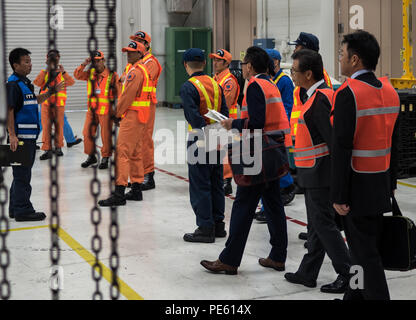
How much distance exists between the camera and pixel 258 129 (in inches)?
200

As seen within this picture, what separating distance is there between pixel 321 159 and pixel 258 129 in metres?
0.75

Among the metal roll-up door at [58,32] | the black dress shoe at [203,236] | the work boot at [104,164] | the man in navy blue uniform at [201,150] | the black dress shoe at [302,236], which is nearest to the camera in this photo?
the man in navy blue uniform at [201,150]

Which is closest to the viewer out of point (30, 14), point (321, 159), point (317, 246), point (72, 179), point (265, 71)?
point (321, 159)

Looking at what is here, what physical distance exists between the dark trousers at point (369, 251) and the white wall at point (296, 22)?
427 inches

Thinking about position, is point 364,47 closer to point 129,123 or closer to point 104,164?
point 129,123

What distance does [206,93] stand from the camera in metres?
6.07

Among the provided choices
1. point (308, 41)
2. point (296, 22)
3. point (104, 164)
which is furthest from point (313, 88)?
point (296, 22)

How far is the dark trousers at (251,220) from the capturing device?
5.08m

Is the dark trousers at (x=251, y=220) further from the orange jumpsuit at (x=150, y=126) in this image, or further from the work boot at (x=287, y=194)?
the orange jumpsuit at (x=150, y=126)

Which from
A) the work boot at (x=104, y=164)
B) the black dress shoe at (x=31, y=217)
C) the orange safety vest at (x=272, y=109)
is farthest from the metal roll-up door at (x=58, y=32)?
the orange safety vest at (x=272, y=109)

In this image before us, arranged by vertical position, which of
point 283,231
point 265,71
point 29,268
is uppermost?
point 265,71

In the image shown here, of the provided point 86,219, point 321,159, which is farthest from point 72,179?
point 321,159

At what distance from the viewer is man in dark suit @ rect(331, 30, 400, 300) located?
3.70 meters

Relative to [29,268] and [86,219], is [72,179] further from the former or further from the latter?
[29,268]
